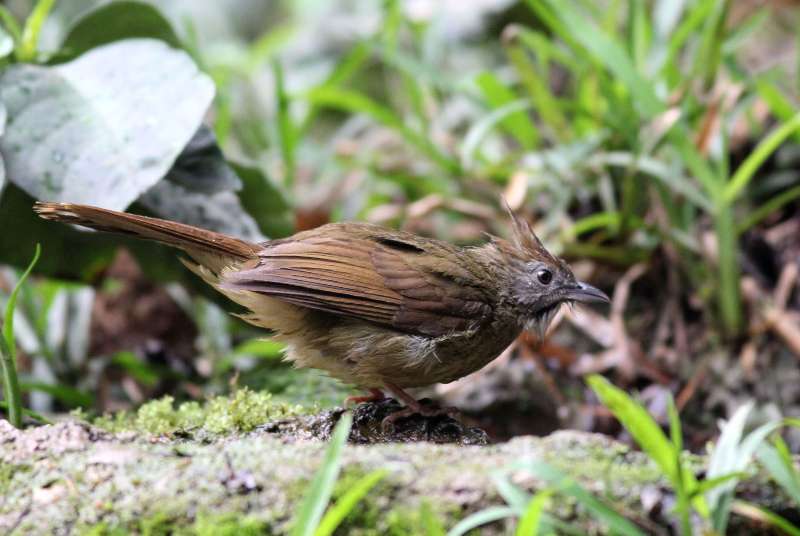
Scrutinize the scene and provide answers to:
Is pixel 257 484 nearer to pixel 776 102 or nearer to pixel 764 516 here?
pixel 764 516

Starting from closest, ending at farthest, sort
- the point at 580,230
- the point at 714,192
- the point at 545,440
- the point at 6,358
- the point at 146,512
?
the point at 146,512 < the point at 545,440 < the point at 6,358 < the point at 714,192 < the point at 580,230

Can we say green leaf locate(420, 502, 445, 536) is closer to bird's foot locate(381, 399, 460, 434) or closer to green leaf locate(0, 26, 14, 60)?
bird's foot locate(381, 399, 460, 434)

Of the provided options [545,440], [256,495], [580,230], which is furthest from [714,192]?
[256,495]

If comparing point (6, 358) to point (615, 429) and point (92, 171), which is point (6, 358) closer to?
point (92, 171)

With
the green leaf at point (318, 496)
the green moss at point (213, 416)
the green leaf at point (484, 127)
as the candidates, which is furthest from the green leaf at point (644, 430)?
the green leaf at point (484, 127)

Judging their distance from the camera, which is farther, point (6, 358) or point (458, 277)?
point (458, 277)

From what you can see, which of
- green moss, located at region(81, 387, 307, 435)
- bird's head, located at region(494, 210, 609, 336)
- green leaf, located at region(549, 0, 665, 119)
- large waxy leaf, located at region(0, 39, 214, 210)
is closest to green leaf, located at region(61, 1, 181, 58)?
large waxy leaf, located at region(0, 39, 214, 210)

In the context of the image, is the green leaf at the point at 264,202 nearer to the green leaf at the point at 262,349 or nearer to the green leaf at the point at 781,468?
the green leaf at the point at 262,349
